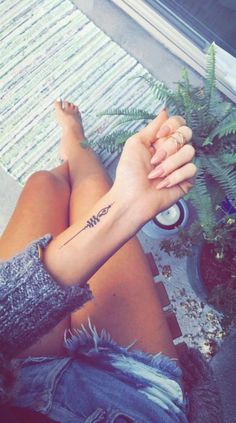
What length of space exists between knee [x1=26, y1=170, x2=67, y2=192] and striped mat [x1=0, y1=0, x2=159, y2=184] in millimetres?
439

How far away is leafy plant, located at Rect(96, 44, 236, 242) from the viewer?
155 centimetres

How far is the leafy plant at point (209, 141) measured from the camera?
1.55 metres

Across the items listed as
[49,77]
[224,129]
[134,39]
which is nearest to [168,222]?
[224,129]

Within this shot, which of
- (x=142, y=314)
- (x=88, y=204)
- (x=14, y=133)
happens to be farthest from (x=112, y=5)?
(x=142, y=314)

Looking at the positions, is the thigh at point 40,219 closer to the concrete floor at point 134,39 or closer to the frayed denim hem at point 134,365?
the frayed denim hem at point 134,365

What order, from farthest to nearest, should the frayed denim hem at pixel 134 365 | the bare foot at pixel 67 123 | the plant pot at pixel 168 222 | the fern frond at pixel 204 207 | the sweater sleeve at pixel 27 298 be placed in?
1. the bare foot at pixel 67 123
2. the plant pot at pixel 168 222
3. the fern frond at pixel 204 207
4. the frayed denim hem at pixel 134 365
5. the sweater sleeve at pixel 27 298

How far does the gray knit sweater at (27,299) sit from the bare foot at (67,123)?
976mm

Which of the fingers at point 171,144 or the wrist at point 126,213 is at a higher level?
the fingers at point 171,144

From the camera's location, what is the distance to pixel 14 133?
2182mm

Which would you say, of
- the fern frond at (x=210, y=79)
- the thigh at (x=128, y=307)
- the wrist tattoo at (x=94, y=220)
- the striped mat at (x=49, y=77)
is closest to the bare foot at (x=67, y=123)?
the striped mat at (x=49, y=77)

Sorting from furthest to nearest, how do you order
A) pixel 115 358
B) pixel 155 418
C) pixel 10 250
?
1. pixel 10 250
2. pixel 115 358
3. pixel 155 418

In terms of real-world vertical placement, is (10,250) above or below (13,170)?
below

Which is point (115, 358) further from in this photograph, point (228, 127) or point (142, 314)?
point (228, 127)

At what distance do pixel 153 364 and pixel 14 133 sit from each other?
4.71 feet
